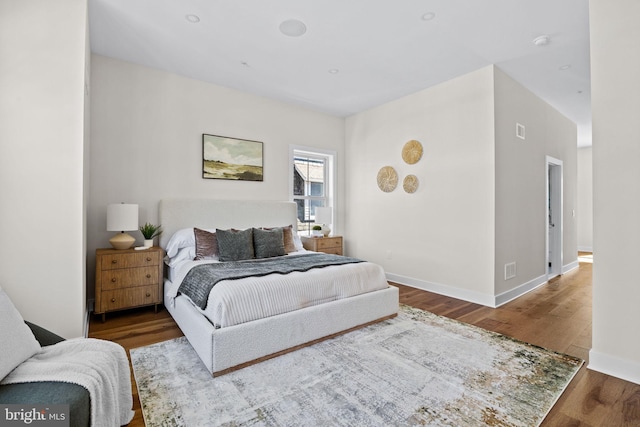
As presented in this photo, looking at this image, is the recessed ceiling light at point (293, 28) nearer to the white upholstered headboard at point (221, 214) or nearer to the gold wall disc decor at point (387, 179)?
the white upholstered headboard at point (221, 214)

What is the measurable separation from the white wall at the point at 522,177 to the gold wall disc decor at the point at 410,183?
1.09 m

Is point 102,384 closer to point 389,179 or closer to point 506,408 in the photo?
point 506,408

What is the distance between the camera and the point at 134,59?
3.53 m

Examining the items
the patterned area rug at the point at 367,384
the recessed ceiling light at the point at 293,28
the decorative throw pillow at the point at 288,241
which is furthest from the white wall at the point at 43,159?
the decorative throw pillow at the point at 288,241

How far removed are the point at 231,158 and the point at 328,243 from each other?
77.6 inches

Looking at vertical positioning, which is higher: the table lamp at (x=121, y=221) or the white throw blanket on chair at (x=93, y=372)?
the table lamp at (x=121, y=221)

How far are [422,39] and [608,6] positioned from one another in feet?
4.53

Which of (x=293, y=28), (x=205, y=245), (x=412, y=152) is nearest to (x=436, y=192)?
(x=412, y=152)

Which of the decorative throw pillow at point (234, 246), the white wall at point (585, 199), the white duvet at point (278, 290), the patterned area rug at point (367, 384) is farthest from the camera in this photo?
the white wall at point (585, 199)

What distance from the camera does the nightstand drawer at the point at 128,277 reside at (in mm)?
3076

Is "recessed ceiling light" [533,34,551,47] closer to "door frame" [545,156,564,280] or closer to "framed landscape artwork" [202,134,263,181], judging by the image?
"door frame" [545,156,564,280]

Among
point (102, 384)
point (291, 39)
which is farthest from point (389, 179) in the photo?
point (102, 384)

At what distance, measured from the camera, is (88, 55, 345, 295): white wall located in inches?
136

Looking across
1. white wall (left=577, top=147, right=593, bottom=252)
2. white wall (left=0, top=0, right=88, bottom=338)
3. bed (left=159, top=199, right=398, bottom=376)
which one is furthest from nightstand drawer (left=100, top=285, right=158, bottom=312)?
white wall (left=577, top=147, right=593, bottom=252)
